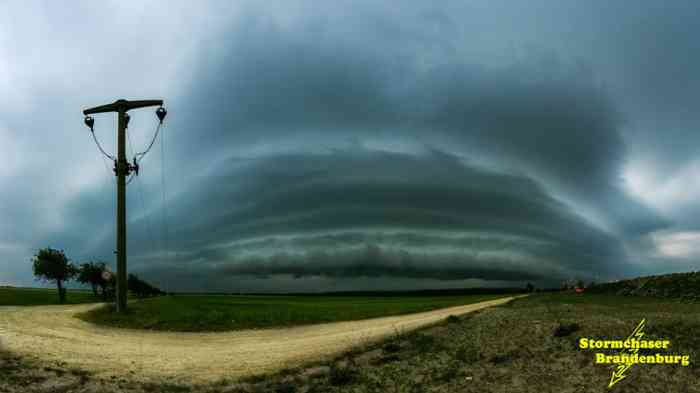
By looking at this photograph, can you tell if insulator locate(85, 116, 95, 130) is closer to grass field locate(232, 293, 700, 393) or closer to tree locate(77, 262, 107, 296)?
grass field locate(232, 293, 700, 393)

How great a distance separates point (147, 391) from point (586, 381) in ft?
36.5

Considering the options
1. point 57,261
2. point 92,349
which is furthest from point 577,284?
point 57,261

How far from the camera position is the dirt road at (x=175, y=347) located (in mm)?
13625

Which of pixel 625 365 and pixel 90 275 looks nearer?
pixel 625 365

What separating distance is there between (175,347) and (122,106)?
19.9 meters

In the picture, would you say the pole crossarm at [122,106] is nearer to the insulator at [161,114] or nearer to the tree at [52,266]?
the insulator at [161,114]

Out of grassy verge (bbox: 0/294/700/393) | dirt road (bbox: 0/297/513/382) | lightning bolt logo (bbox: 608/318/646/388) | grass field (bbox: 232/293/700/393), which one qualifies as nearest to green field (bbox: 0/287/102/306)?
dirt road (bbox: 0/297/513/382)

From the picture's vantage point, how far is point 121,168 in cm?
2962

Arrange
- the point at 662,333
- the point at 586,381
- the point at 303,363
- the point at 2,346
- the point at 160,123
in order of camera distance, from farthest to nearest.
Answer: the point at 160,123, the point at 2,346, the point at 303,363, the point at 662,333, the point at 586,381

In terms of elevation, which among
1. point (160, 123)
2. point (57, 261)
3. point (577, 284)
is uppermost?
point (160, 123)

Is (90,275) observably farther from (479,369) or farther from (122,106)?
(479,369)

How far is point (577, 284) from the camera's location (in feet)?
170

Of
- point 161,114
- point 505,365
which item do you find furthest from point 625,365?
point 161,114

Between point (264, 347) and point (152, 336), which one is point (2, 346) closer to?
point (152, 336)
